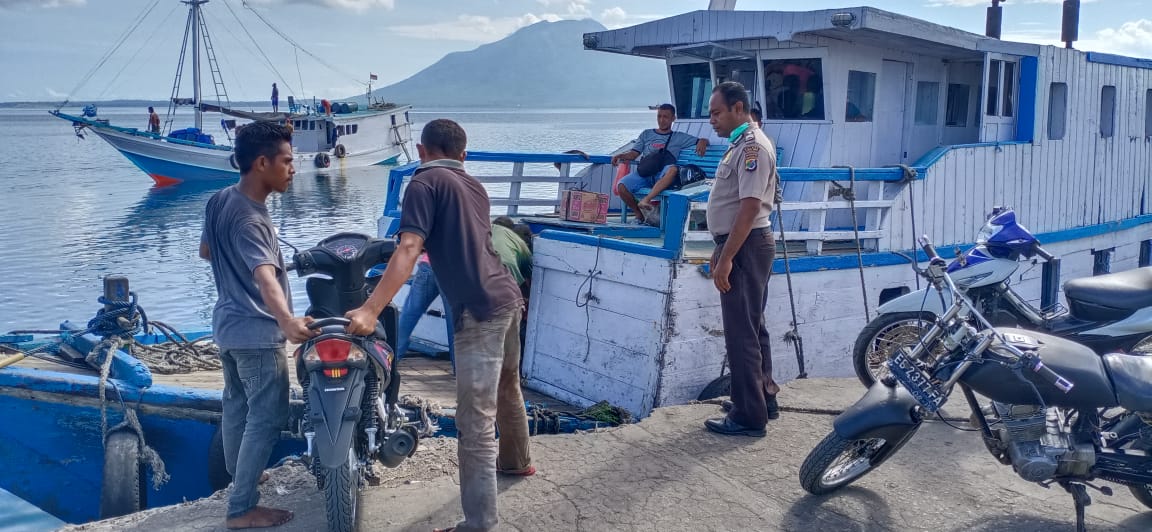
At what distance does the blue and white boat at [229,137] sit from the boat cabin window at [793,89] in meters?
31.0

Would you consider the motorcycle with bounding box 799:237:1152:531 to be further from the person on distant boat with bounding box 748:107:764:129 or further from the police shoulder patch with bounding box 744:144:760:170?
the person on distant boat with bounding box 748:107:764:129

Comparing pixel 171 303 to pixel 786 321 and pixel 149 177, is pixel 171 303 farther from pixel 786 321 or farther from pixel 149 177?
pixel 149 177

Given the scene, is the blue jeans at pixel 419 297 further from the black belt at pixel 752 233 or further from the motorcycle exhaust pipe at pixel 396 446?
the motorcycle exhaust pipe at pixel 396 446

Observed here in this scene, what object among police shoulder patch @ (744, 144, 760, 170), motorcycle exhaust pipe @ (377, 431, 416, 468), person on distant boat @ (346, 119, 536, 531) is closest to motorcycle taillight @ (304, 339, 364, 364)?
person on distant boat @ (346, 119, 536, 531)

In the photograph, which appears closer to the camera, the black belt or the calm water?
the black belt

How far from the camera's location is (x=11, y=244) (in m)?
22.9

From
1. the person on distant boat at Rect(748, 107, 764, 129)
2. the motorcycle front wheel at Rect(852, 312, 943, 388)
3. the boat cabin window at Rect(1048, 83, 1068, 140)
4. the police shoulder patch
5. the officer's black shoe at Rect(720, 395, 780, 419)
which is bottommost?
the officer's black shoe at Rect(720, 395, 780, 419)

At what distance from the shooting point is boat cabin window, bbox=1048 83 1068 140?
9742 mm

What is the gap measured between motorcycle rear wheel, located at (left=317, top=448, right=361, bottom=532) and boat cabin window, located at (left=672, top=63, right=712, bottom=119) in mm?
6848

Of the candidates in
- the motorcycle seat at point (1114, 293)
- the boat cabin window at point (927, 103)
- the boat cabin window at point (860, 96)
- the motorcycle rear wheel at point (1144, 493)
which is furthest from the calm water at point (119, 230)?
the motorcycle rear wheel at point (1144, 493)

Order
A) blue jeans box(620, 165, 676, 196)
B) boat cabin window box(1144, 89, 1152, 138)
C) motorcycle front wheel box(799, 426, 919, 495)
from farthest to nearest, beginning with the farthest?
boat cabin window box(1144, 89, 1152, 138) → blue jeans box(620, 165, 676, 196) → motorcycle front wheel box(799, 426, 919, 495)

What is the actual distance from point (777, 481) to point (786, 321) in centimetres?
214

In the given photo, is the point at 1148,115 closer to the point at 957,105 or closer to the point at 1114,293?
the point at 957,105

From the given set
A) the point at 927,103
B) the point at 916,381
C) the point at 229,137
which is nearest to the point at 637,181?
the point at 927,103
